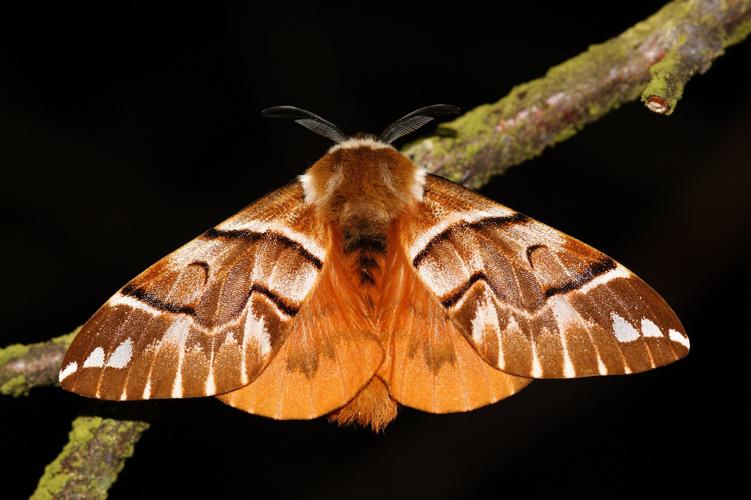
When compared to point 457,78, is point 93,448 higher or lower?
lower

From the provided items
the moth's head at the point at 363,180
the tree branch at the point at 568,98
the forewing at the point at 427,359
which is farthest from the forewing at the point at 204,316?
the tree branch at the point at 568,98

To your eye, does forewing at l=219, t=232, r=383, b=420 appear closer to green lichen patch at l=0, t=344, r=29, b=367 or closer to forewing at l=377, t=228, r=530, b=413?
forewing at l=377, t=228, r=530, b=413

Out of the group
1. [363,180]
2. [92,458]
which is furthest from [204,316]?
[92,458]

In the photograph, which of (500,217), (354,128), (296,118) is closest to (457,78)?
(354,128)

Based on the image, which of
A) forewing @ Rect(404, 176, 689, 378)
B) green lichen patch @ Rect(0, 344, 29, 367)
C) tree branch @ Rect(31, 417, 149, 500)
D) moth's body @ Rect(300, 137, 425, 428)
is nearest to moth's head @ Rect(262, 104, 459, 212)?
moth's body @ Rect(300, 137, 425, 428)

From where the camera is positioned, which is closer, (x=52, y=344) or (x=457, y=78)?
(x=52, y=344)

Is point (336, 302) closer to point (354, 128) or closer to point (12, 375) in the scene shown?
point (12, 375)
